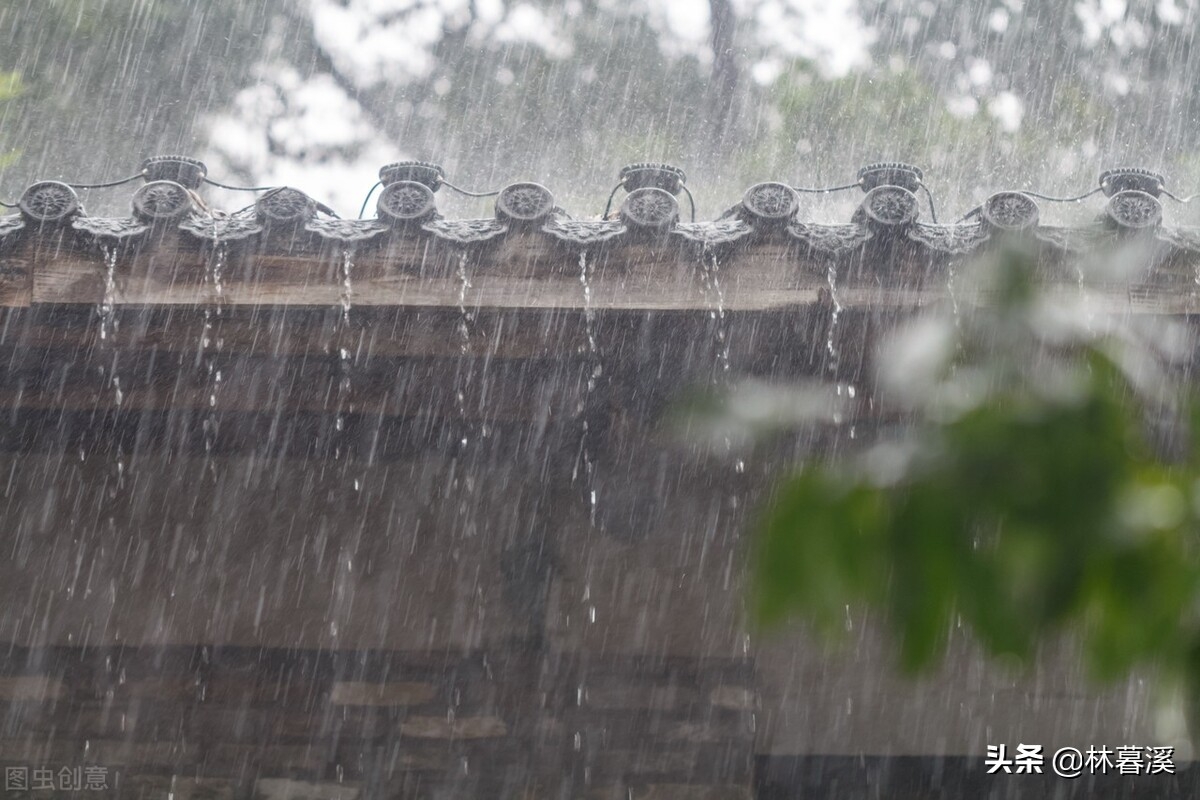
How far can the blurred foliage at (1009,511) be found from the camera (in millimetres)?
665

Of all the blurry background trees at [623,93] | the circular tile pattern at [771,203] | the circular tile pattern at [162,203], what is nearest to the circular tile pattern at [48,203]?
the circular tile pattern at [162,203]

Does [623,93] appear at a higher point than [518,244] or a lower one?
higher

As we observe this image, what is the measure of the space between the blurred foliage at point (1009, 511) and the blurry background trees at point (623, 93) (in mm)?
5758

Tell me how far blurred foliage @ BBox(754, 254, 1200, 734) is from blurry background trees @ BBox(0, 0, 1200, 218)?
5.76 metres

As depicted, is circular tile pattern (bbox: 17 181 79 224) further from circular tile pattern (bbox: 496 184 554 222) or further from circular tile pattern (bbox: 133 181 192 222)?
circular tile pattern (bbox: 496 184 554 222)

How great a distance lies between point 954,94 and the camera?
267 inches

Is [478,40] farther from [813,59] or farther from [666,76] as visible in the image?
[813,59]

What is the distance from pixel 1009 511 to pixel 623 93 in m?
6.36

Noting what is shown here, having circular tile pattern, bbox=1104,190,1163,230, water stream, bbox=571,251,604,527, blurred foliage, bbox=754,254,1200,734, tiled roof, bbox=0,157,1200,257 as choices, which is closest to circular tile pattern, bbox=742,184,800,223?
tiled roof, bbox=0,157,1200,257

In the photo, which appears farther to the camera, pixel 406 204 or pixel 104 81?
pixel 104 81

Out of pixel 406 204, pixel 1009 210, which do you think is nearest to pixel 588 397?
pixel 406 204

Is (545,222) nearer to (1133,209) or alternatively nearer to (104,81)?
(1133,209)

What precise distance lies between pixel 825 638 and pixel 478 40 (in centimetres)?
670

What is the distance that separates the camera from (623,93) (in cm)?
676
